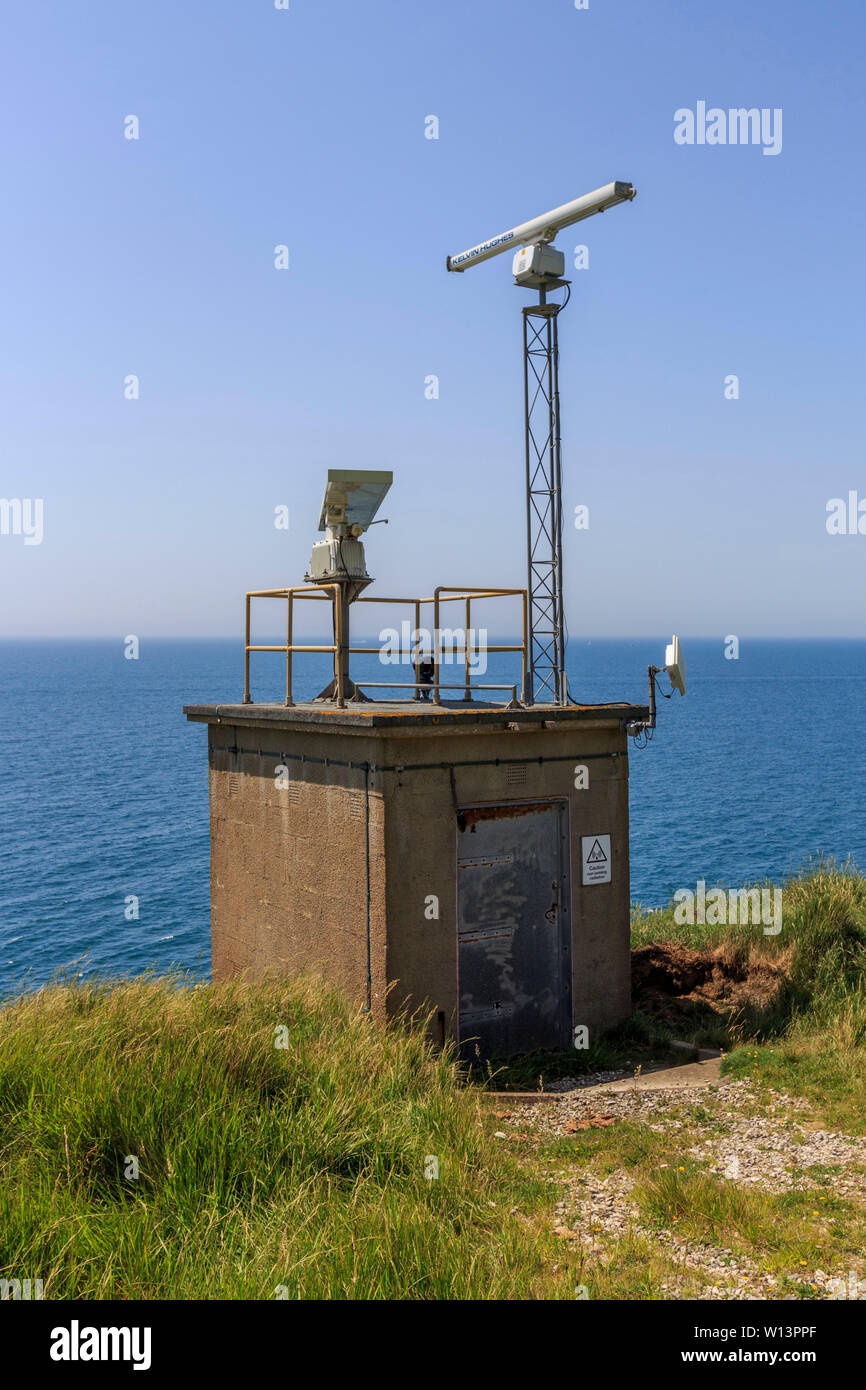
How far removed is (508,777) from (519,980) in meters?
2.31

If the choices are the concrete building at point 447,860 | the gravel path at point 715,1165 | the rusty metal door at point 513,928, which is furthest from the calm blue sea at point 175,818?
the gravel path at point 715,1165

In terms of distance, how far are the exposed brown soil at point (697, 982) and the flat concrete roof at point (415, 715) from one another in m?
3.81

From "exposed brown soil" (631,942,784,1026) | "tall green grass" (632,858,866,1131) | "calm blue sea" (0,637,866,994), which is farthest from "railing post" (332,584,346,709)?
"tall green grass" (632,858,866,1131)

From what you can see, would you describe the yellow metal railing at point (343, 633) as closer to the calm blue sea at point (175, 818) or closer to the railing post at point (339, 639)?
the railing post at point (339, 639)

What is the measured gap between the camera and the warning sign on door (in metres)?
12.4

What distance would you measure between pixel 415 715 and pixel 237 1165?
16.4 ft

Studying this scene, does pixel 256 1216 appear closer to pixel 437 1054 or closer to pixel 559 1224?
pixel 559 1224

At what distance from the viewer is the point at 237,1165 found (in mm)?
6738

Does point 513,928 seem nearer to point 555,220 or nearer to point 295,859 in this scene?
point 295,859

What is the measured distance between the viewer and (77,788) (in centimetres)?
5294

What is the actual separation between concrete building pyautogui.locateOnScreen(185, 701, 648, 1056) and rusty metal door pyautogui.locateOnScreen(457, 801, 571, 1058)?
0.02 meters

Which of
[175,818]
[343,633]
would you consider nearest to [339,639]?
[343,633]

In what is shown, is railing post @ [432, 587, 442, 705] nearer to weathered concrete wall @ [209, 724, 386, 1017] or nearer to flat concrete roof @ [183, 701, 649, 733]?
flat concrete roof @ [183, 701, 649, 733]
